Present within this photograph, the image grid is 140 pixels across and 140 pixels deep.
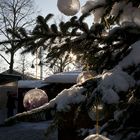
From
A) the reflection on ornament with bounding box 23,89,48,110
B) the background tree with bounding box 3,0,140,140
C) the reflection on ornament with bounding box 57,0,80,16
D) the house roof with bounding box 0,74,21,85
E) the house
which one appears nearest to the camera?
the background tree with bounding box 3,0,140,140

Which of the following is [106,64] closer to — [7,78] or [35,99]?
[35,99]

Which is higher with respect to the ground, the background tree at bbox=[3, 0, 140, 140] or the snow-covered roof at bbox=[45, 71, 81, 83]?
the snow-covered roof at bbox=[45, 71, 81, 83]

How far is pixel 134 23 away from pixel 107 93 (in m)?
1.15

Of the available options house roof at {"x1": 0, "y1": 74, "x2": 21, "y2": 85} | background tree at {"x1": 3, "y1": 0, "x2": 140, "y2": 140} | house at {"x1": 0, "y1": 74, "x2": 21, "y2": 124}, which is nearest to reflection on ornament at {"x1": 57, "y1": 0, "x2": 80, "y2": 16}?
background tree at {"x1": 3, "y1": 0, "x2": 140, "y2": 140}

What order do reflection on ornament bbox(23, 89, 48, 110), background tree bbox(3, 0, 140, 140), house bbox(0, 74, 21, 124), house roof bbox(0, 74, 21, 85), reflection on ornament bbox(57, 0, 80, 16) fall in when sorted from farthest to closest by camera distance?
house bbox(0, 74, 21, 124) < house roof bbox(0, 74, 21, 85) < reflection on ornament bbox(23, 89, 48, 110) < reflection on ornament bbox(57, 0, 80, 16) < background tree bbox(3, 0, 140, 140)

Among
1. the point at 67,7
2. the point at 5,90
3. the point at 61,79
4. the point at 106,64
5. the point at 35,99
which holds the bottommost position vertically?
the point at 35,99

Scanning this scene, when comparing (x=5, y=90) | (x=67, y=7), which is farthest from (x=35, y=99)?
(x=5, y=90)

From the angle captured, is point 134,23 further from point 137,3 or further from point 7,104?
point 7,104

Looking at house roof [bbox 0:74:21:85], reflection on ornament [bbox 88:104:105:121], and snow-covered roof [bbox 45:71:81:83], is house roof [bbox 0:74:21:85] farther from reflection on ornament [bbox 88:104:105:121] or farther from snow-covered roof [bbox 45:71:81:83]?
reflection on ornament [bbox 88:104:105:121]

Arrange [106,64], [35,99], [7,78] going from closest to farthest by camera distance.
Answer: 1. [106,64]
2. [35,99]
3. [7,78]

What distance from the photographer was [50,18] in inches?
156

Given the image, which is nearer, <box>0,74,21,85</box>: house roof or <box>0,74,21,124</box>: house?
<box>0,74,21,85</box>: house roof

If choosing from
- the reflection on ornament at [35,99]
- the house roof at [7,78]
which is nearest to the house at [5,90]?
the house roof at [7,78]

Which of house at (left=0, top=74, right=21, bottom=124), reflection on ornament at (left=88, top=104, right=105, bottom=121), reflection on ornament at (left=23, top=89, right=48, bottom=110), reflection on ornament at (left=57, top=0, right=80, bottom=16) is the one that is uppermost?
house at (left=0, top=74, right=21, bottom=124)
